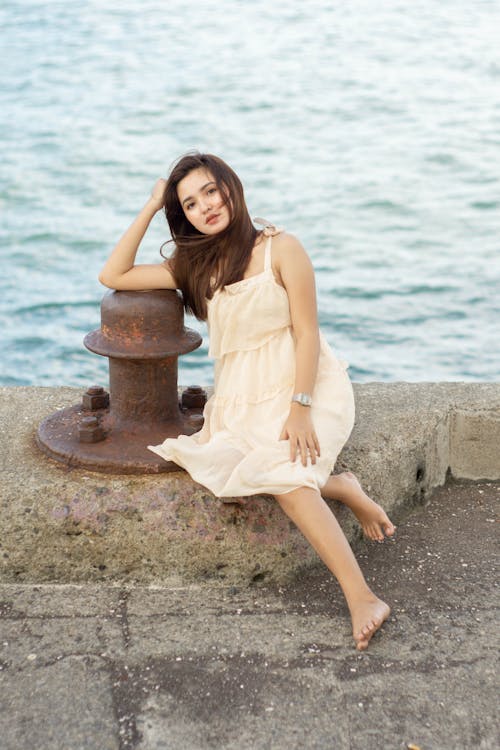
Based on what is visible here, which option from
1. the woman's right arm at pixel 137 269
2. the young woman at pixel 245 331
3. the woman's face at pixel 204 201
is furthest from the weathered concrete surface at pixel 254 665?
the woman's face at pixel 204 201

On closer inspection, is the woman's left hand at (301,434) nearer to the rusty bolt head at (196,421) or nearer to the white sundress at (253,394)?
the white sundress at (253,394)

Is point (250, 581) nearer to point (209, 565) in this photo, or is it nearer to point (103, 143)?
point (209, 565)

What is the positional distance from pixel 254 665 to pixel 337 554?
0.38 metres

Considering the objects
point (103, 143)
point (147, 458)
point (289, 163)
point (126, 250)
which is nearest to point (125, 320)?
point (126, 250)

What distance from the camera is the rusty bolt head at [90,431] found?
10.4ft

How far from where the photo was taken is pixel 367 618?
2719 mm

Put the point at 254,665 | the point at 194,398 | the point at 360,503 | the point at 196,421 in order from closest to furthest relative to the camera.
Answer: the point at 254,665
the point at 360,503
the point at 196,421
the point at 194,398

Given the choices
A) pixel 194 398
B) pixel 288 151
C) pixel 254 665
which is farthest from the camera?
pixel 288 151

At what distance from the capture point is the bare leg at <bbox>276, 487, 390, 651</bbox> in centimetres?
273

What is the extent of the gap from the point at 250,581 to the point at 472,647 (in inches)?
27.0

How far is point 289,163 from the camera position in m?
14.6

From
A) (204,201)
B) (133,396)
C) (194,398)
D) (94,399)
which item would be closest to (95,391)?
(94,399)

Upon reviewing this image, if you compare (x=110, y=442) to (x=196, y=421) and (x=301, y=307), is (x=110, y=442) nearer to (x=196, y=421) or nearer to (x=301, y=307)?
(x=196, y=421)

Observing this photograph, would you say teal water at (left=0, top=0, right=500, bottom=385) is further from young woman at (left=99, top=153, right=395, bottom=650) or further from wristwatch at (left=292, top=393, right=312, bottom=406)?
wristwatch at (left=292, top=393, right=312, bottom=406)
